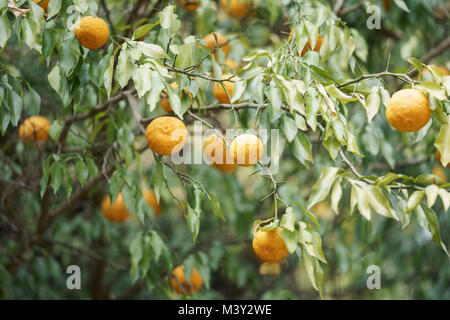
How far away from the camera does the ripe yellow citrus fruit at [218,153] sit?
108 centimetres

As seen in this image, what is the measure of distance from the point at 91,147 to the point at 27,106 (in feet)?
1.83

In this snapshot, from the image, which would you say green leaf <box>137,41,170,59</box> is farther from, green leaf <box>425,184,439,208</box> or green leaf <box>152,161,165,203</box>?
green leaf <box>425,184,439,208</box>

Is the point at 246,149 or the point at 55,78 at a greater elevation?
the point at 55,78

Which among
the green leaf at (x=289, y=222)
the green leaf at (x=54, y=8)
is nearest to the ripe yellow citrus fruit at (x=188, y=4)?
the green leaf at (x=54, y=8)

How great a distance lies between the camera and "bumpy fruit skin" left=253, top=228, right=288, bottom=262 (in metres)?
0.94

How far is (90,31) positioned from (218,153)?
40 cm

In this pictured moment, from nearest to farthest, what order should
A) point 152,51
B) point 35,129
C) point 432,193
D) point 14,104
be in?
1. point 432,193
2. point 152,51
3. point 14,104
4. point 35,129

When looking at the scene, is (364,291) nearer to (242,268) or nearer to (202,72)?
(242,268)

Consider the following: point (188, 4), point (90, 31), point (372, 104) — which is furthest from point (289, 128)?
point (188, 4)

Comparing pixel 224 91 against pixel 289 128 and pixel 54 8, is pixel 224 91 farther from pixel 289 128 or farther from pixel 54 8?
pixel 54 8

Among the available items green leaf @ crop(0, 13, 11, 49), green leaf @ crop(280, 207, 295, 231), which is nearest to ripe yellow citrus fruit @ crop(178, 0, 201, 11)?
green leaf @ crop(0, 13, 11, 49)

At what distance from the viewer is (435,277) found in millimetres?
2141

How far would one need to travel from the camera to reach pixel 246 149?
0.93m

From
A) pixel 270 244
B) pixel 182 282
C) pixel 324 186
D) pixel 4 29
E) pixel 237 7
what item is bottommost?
pixel 182 282
